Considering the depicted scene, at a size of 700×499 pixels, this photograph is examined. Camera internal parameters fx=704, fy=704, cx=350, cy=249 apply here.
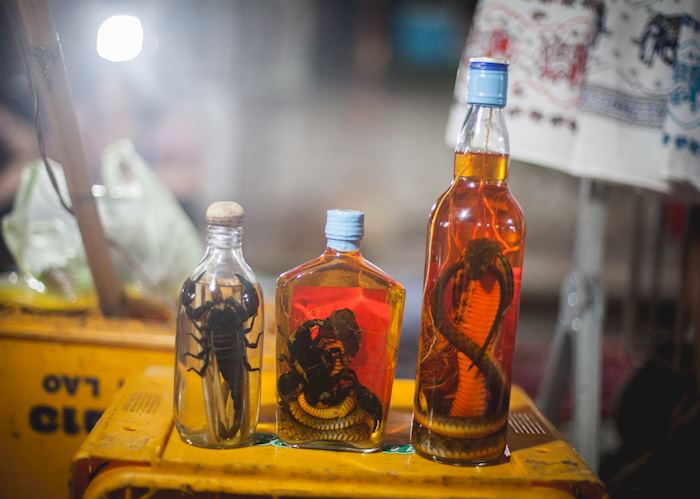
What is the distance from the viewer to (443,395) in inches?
37.5

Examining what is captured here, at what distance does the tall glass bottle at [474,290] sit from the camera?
93 cm

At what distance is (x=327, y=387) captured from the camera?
0.96m

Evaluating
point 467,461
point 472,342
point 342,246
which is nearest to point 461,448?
point 467,461

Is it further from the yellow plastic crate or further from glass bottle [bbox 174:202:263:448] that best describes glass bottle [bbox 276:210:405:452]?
the yellow plastic crate

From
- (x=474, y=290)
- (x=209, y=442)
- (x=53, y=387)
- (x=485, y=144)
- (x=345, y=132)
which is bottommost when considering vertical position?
(x=53, y=387)

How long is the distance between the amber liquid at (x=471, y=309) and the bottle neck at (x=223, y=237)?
0.27 m

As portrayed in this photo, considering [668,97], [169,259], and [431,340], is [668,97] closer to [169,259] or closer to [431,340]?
[431,340]

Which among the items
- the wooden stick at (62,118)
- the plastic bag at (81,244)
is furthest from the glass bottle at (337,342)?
the plastic bag at (81,244)

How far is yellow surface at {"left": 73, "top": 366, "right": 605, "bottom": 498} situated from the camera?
897 mm

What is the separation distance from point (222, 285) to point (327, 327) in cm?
15

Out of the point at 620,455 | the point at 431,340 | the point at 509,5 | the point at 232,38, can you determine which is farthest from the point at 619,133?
the point at 232,38

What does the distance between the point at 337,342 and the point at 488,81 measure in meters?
0.40

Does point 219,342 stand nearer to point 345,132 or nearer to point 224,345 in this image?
point 224,345

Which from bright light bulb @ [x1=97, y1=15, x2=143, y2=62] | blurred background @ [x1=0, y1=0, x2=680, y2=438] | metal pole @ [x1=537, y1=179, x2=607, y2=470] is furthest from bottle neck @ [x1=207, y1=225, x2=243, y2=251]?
blurred background @ [x1=0, y1=0, x2=680, y2=438]
